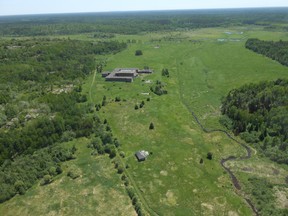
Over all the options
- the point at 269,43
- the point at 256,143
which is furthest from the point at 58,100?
the point at 269,43

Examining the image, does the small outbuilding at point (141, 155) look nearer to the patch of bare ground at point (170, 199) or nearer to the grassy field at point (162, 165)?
the grassy field at point (162, 165)

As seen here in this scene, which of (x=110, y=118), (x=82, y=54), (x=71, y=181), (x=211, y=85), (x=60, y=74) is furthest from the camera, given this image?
(x=82, y=54)

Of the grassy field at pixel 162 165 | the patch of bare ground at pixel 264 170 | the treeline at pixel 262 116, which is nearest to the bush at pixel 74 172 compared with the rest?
the grassy field at pixel 162 165

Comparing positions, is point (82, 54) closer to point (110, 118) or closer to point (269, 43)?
point (110, 118)

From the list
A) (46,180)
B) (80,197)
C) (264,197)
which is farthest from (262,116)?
(46,180)

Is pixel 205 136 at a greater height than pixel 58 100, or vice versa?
pixel 58 100

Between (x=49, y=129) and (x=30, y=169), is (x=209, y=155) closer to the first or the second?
(x=30, y=169)

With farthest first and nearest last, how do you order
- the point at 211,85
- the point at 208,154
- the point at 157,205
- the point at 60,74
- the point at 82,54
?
1. the point at 82,54
2. the point at 60,74
3. the point at 211,85
4. the point at 208,154
5. the point at 157,205
